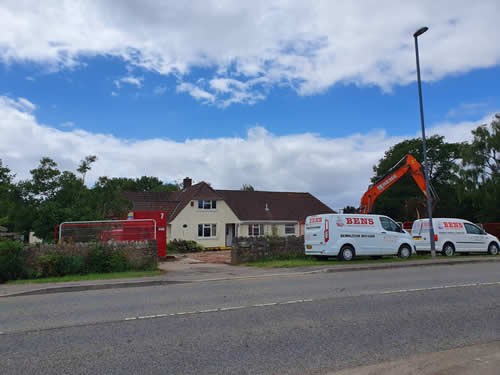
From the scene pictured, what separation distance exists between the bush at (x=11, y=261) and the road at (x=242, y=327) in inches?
162

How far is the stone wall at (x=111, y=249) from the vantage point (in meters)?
14.1

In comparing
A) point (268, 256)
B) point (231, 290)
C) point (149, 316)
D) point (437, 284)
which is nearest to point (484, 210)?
point (268, 256)

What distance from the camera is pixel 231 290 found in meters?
10.4

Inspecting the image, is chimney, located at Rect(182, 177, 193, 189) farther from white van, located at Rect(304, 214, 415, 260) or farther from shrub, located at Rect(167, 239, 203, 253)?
white van, located at Rect(304, 214, 415, 260)

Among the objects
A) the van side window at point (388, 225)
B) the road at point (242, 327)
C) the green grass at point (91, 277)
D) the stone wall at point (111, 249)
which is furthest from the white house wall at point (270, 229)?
the road at point (242, 327)

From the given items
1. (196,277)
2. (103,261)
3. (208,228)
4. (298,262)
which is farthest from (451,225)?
(208,228)

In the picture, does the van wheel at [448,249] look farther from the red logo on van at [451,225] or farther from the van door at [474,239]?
the red logo on van at [451,225]

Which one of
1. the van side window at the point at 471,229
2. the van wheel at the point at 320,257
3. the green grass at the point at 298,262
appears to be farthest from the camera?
the van side window at the point at 471,229

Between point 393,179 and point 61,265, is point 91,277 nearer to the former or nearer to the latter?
point 61,265

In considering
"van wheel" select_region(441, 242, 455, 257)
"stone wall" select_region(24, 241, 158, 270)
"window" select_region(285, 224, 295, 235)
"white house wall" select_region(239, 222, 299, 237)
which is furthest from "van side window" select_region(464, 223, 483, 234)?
"window" select_region(285, 224, 295, 235)

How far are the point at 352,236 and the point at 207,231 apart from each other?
22.1 meters

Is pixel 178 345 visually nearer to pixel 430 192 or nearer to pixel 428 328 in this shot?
pixel 428 328

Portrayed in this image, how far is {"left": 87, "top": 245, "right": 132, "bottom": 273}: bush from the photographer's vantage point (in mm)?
14719

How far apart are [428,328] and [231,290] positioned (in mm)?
5277
